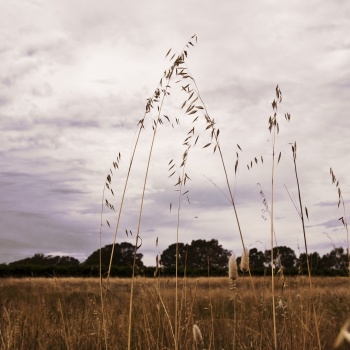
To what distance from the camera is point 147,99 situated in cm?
250

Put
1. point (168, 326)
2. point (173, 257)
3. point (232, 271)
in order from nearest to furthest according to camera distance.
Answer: point (232, 271) → point (168, 326) → point (173, 257)

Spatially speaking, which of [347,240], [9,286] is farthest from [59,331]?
[9,286]

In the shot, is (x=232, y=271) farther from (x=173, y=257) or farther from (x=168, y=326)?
(x=173, y=257)

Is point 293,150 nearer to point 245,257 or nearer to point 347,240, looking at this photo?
point 245,257

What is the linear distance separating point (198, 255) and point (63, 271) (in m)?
24.0

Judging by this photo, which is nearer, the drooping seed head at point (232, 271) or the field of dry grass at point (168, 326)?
the field of dry grass at point (168, 326)

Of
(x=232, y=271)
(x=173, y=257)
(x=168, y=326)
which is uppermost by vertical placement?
(x=173, y=257)

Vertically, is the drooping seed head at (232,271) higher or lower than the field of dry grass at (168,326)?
higher

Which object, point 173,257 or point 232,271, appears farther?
point 173,257

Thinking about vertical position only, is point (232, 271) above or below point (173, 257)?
below

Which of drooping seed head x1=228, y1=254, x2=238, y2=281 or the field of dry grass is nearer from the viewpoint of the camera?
the field of dry grass

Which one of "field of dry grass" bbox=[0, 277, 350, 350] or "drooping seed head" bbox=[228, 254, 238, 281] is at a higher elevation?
"drooping seed head" bbox=[228, 254, 238, 281]

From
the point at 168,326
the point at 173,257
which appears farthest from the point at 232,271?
the point at 173,257

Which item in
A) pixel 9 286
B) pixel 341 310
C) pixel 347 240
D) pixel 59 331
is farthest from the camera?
pixel 9 286
